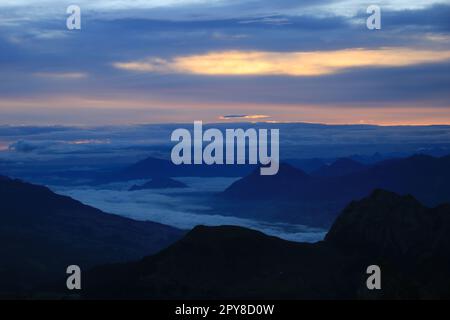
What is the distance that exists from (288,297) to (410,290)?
29759mm

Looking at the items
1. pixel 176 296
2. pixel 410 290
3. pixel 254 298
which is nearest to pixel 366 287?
pixel 410 290

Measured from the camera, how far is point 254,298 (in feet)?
641
